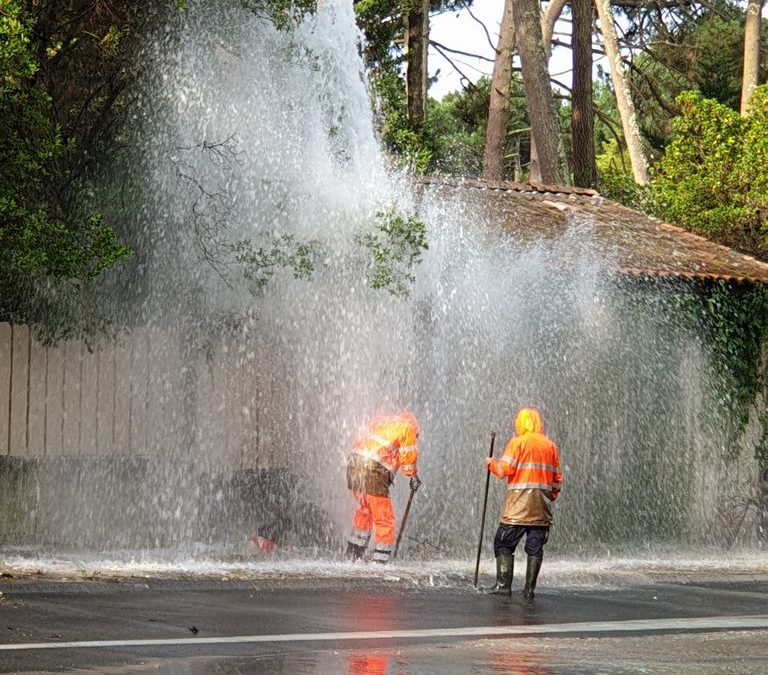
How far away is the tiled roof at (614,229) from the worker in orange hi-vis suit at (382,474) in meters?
5.53

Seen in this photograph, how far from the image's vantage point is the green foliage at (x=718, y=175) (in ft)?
85.1

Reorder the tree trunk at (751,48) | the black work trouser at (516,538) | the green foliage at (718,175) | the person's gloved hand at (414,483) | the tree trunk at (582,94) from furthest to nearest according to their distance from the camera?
1. the tree trunk at (751,48)
2. the tree trunk at (582,94)
3. the green foliage at (718,175)
4. the person's gloved hand at (414,483)
5. the black work trouser at (516,538)

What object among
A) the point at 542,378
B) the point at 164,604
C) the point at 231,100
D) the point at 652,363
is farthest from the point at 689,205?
the point at 164,604

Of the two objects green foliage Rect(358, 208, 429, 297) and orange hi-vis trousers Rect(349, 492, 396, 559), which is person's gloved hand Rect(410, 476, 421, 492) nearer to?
orange hi-vis trousers Rect(349, 492, 396, 559)

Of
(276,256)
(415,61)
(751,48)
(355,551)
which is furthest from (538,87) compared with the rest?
(355,551)

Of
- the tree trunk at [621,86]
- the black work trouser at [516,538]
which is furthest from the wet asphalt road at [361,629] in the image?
the tree trunk at [621,86]

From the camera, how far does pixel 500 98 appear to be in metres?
35.2

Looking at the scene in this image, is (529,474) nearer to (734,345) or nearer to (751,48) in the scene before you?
(734,345)

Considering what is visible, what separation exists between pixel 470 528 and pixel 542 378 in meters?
2.30

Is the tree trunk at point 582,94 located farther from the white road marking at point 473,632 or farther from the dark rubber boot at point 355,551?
the white road marking at point 473,632

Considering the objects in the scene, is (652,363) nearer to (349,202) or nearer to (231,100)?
(349,202)

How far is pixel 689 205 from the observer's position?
26.5 meters

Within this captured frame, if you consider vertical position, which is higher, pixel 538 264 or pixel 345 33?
pixel 345 33

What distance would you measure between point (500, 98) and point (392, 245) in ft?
61.8
